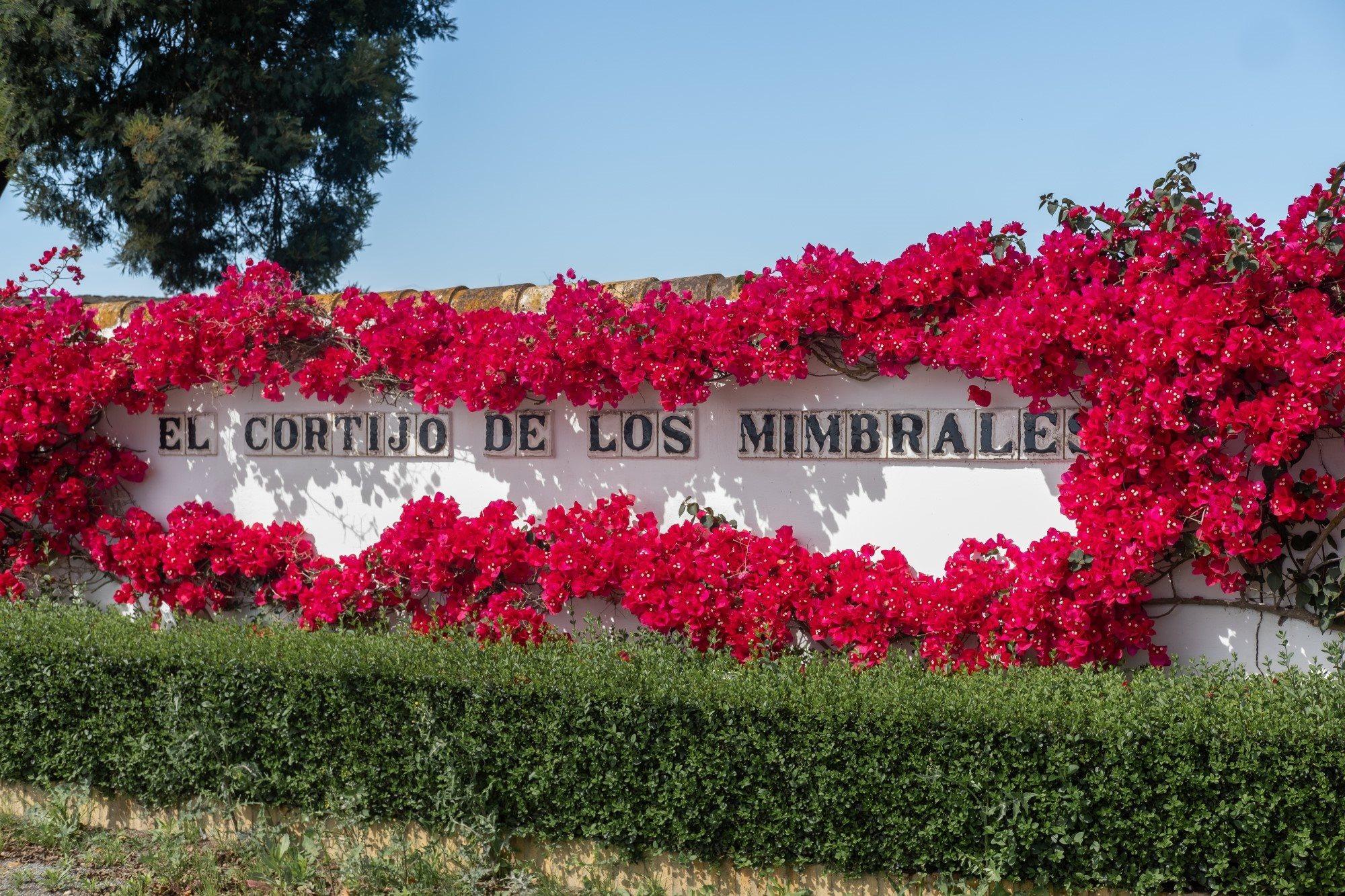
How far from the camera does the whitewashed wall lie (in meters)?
4.86

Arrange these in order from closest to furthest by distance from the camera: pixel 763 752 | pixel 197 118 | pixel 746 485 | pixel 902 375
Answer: pixel 763 752 < pixel 902 375 < pixel 746 485 < pixel 197 118

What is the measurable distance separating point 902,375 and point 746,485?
890mm

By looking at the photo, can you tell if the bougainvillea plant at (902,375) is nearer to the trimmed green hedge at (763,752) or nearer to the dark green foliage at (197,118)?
the trimmed green hedge at (763,752)

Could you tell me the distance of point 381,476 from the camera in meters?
6.25

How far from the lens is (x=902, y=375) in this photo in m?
4.96

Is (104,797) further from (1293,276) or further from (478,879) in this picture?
(1293,276)

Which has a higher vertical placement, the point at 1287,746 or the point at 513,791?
the point at 1287,746

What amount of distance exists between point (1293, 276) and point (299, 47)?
1128 centimetres

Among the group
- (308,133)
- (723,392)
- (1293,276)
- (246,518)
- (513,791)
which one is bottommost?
(513,791)

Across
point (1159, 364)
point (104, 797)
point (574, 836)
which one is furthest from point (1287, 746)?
point (104, 797)

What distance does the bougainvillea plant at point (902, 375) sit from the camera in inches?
172

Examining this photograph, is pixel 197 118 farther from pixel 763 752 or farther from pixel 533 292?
pixel 763 752

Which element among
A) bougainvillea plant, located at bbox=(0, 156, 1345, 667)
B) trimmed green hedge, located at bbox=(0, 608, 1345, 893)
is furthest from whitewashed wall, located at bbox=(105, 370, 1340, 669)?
trimmed green hedge, located at bbox=(0, 608, 1345, 893)

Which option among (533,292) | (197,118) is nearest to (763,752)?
(533,292)
